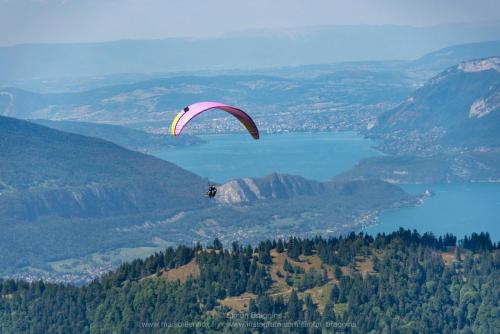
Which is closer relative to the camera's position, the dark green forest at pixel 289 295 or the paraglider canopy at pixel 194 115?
the paraglider canopy at pixel 194 115

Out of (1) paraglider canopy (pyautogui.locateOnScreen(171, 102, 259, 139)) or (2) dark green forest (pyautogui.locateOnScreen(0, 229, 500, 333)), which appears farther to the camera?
(2) dark green forest (pyautogui.locateOnScreen(0, 229, 500, 333))

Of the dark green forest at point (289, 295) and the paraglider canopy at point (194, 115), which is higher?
the paraglider canopy at point (194, 115)

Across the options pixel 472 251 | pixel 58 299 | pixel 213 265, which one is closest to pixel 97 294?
pixel 58 299

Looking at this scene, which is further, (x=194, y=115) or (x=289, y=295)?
(x=289, y=295)

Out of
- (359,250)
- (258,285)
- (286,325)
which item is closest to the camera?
(286,325)

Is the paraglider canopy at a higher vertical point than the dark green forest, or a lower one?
higher

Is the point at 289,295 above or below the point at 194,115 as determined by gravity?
below

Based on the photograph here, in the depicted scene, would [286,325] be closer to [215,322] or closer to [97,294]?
[215,322]

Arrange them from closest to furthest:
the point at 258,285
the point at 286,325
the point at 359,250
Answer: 1. the point at 286,325
2. the point at 258,285
3. the point at 359,250
